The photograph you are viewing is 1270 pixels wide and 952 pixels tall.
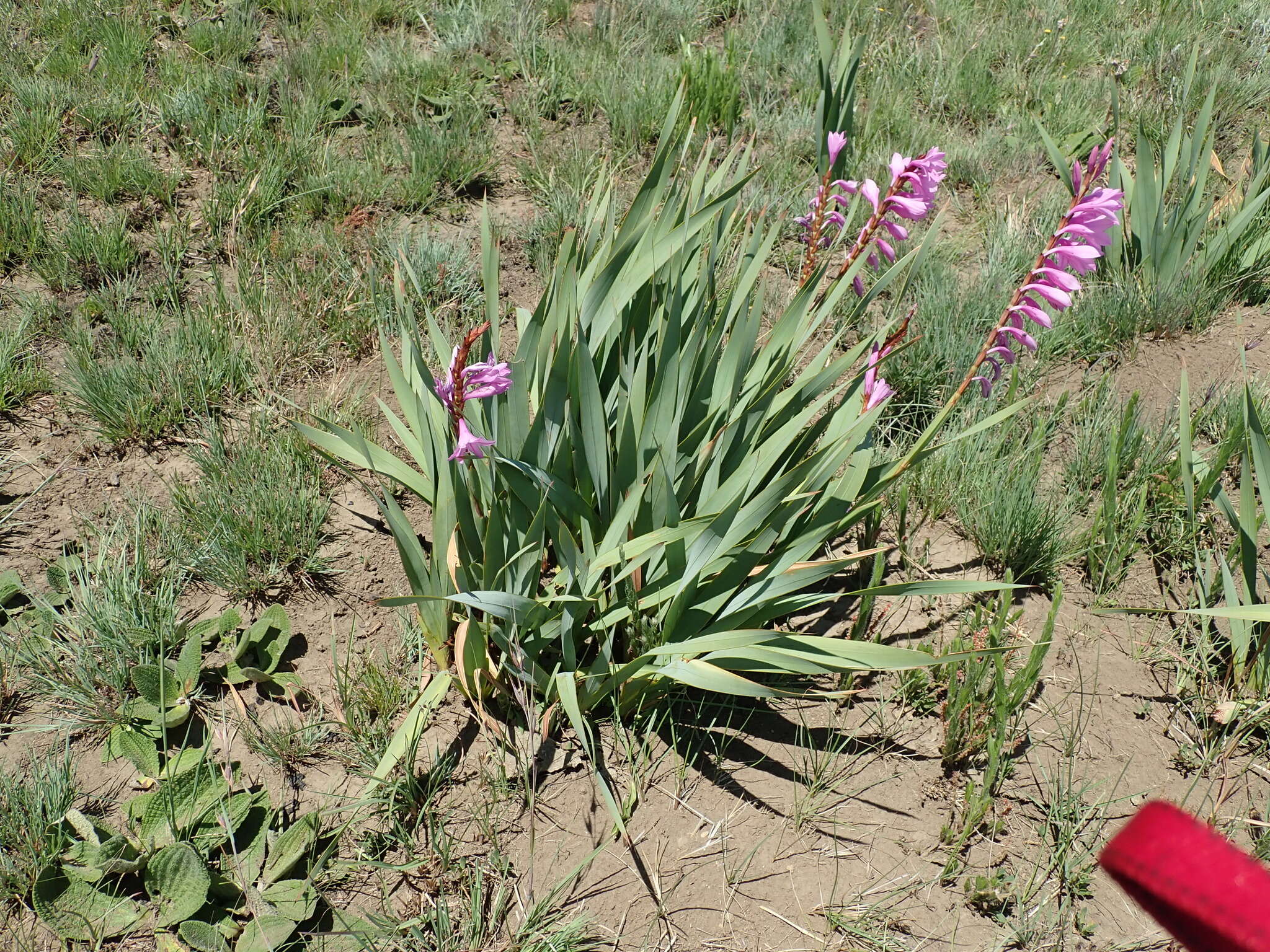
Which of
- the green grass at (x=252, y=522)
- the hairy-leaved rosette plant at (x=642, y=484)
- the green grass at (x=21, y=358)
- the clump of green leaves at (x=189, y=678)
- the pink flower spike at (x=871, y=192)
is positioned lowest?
the clump of green leaves at (x=189, y=678)

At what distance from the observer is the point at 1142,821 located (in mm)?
509

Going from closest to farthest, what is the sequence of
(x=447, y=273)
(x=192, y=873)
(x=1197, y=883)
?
(x=1197, y=883), (x=192, y=873), (x=447, y=273)

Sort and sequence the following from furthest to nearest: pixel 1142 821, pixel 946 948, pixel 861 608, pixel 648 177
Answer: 1. pixel 648 177
2. pixel 861 608
3. pixel 946 948
4. pixel 1142 821

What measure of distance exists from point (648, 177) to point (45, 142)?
241 centimetres

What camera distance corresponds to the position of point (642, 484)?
6.23ft

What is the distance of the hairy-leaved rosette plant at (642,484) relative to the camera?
5.81 feet

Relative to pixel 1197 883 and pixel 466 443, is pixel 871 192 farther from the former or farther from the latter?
pixel 1197 883

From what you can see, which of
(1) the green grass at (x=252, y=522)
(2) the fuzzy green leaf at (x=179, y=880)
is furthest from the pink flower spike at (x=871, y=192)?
(2) the fuzzy green leaf at (x=179, y=880)

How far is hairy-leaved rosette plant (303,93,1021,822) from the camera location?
69.7 inches

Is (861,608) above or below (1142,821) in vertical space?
below

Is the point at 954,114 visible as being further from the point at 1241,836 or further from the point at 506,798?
the point at 506,798

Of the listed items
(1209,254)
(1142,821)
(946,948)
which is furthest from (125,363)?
(1209,254)

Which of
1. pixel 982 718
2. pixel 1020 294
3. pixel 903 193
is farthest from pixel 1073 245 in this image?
pixel 982 718

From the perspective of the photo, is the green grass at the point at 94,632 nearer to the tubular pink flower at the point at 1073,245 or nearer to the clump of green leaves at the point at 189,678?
the clump of green leaves at the point at 189,678
